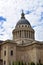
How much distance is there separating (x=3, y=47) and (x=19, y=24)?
11.1m

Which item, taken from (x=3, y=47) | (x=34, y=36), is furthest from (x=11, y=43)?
(x=34, y=36)

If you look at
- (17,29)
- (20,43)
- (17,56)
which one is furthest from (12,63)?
(17,29)

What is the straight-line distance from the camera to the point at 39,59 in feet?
180

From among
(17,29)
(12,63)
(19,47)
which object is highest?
(17,29)

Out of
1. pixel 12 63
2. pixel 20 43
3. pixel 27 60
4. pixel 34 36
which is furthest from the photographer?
pixel 34 36

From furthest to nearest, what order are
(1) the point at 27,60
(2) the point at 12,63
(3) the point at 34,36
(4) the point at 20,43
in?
(3) the point at 34,36
(4) the point at 20,43
(1) the point at 27,60
(2) the point at 12,63

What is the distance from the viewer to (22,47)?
59.6m

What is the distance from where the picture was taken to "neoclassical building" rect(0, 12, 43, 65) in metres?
55.4

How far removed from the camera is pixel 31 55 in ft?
186

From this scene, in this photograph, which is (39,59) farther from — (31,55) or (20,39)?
(20,39)

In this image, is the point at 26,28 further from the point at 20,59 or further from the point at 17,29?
the point at 20,59

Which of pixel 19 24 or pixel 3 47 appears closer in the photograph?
pixel 3 47

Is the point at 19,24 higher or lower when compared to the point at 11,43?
higher

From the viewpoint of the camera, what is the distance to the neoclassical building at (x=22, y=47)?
2180 inches
